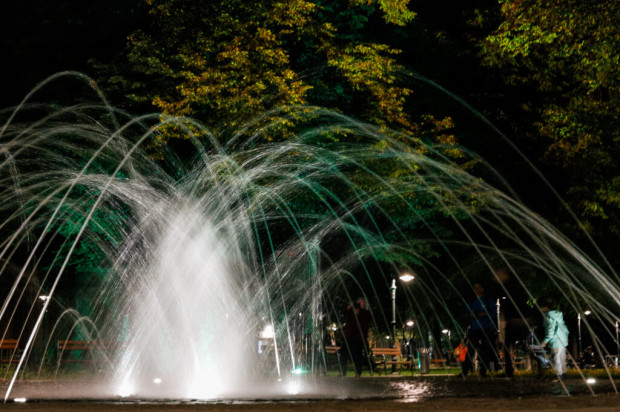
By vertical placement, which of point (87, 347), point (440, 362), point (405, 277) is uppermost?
point (405, 277)

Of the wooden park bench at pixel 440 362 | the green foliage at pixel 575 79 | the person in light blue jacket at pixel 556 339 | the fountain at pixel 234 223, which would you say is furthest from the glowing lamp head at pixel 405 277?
the person in light blue jacket at pixel 556 339

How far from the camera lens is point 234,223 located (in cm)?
2464

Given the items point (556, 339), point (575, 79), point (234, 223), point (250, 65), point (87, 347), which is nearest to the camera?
point (556, 339)

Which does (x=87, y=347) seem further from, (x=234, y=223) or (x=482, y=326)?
(x=482, y=326)

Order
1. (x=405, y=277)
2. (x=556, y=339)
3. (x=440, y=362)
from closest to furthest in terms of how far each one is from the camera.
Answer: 1. (x=556, y=339)
2. (x=405, y=277)
3. (x=440, y=362)

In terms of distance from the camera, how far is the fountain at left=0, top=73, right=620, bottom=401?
21328 mm

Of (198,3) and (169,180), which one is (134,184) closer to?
(169,180)

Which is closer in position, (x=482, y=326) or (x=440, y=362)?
(x=482, y=326)

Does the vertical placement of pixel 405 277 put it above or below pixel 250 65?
below

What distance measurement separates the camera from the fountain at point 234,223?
21328 mm

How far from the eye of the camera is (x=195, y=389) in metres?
13.9

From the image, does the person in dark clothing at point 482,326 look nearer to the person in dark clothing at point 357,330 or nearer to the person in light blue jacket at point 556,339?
the person in light blue jacket at point 556,339

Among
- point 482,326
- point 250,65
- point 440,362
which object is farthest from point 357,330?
point 440,362

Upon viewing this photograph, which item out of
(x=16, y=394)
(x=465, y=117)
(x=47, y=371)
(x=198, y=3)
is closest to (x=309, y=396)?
(x=16, y=394)
